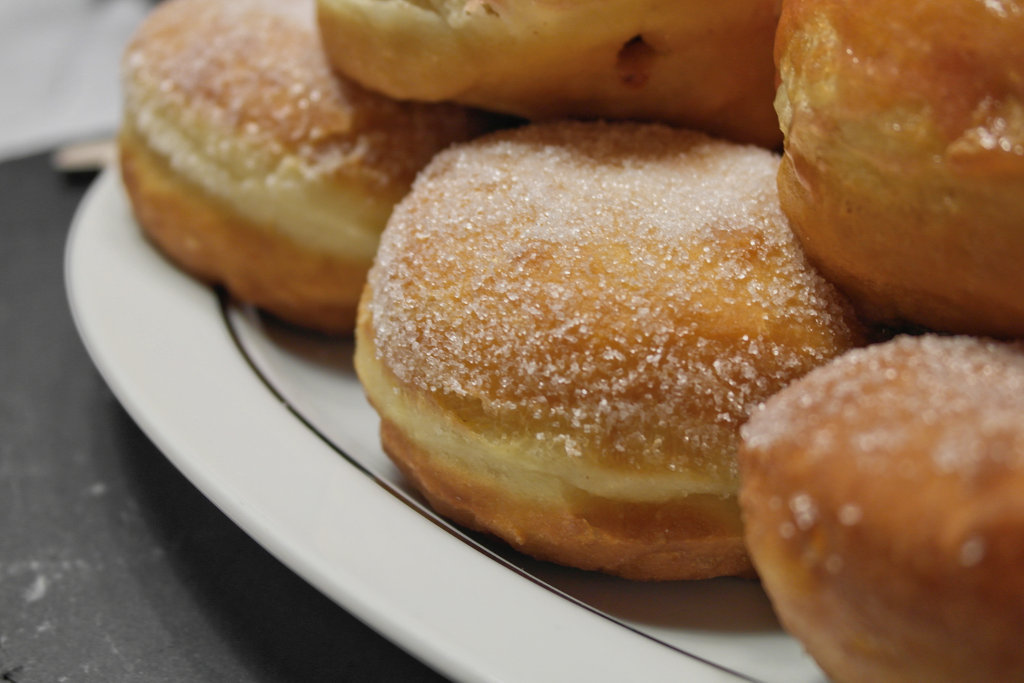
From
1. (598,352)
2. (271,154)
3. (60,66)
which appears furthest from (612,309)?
(60,66)

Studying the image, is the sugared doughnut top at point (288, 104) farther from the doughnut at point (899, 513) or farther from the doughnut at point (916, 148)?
the doughnut at point (899, 513)

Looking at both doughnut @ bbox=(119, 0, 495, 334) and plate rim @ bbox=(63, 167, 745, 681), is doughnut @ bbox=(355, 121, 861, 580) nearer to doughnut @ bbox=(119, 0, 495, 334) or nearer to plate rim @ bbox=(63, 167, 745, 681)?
plate rim @ bbox=(63, 167, 745, 681)

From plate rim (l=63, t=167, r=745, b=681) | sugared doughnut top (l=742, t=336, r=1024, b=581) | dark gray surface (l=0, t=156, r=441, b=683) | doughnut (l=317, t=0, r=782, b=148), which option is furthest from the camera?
doughnut (l=317, t=0, r=782, b=148)

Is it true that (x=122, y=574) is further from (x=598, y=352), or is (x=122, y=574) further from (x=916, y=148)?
(x=916, y=148)

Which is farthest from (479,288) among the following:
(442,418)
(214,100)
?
(214,100)

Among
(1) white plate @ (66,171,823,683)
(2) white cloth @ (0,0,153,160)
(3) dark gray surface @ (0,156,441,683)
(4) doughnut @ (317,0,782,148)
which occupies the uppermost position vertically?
(4) doughnut @ (317,0,782,148)

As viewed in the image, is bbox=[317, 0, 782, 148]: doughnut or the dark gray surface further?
bbox=[317, 0, 782, 148]: doughnut

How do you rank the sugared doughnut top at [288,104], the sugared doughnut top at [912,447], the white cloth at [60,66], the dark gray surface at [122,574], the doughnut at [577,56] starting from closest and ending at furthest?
the sugared doughnut top at [912,447] → the dark gray surface at [122,574] → the doughnut at [577,56] → the sugared doughnut top at [288,104] → the white cloth at [60,66]

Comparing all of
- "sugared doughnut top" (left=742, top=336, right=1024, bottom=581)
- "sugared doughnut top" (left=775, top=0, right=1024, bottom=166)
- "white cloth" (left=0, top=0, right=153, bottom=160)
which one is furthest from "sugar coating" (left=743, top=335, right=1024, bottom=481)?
"white cloth" (left=0, top=0, right=153, bottom=160)

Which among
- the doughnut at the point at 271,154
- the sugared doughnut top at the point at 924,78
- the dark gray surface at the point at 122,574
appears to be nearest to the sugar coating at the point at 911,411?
the sugared doughnut top at the point at 924,78
